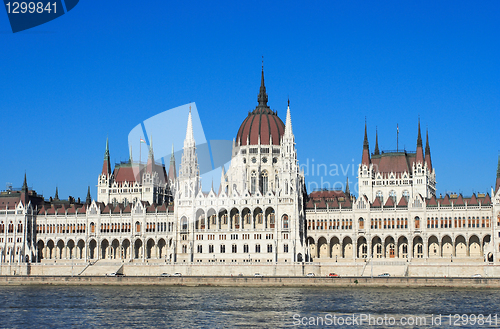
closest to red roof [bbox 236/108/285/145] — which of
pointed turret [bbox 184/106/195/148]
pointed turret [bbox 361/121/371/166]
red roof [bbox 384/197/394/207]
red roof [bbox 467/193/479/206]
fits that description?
pointed turret [bbox 184/106/195/148]

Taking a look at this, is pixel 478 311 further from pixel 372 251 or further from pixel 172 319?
pixel 372 251

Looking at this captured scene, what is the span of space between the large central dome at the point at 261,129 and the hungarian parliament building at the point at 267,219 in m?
0.19

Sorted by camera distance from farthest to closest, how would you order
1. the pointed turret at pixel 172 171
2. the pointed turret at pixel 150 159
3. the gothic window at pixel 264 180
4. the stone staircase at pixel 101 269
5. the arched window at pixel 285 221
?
the pointed turret at pixel 172 171 → the pointed turret at pixel 150 159 → the gothic window at pixel 264 180 → the arched window at pixel 285 221 → the stone staircase at pixel 101 269

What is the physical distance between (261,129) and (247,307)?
67714 mm

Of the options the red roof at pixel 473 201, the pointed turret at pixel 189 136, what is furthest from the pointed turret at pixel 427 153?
the pointed turret at pixel 189 136

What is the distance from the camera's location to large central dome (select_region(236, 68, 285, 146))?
151 m

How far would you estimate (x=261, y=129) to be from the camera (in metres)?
151

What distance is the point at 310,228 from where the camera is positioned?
141000mm

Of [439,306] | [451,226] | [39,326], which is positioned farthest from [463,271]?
[39,326]

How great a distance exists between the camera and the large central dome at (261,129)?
150875 millimetres

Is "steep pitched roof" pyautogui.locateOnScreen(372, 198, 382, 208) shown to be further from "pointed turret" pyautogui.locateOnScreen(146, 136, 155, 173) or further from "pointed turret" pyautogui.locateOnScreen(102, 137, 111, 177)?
"pointed turret" pyautogui.locateOnScreen(102, 137, 111, 177)

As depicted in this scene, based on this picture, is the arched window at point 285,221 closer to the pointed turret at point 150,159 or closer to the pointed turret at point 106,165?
the pointed turret at point 150,159

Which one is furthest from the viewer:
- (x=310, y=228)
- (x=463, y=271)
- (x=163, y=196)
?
(x=163, y=196)

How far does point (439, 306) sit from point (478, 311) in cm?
541
